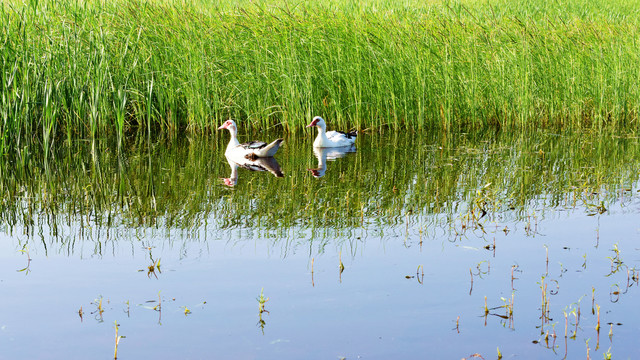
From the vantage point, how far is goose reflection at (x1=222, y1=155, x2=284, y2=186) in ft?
33.0

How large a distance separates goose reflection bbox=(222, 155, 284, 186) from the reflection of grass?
0.18 metres

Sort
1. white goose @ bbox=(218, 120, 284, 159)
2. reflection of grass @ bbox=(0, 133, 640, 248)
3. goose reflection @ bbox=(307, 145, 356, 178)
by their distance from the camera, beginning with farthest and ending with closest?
white goose @ bbox=(218, 120, 284, 159), goose reflection @ bbox=(307, 145, 356, 178), reflection of grass @ bbox=(0, 133, 640, 248)

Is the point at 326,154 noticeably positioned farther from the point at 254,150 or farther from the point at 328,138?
the point at 254,150

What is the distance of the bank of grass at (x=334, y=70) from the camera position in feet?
40.1

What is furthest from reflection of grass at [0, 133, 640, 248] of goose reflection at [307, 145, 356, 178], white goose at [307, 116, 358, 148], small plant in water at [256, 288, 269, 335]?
small plant in water at [256, 288, 269, 335]

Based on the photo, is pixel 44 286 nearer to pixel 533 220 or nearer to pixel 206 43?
pixel 533 220

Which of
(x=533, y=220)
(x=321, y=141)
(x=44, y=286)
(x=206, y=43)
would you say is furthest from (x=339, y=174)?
(x=44, y=286)

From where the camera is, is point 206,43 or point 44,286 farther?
point 206,43

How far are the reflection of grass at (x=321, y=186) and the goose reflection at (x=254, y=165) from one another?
0.59 ft

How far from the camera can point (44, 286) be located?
5.57 meters

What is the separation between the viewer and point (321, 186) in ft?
30.0

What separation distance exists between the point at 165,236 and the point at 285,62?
660 cm

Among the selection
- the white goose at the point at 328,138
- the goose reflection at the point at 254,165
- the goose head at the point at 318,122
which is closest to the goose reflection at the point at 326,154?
the white goose at the point at 328,138

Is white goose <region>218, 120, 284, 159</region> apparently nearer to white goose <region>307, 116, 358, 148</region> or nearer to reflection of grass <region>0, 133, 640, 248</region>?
reflection of grass <region>0, 133, 640, 248</region>
